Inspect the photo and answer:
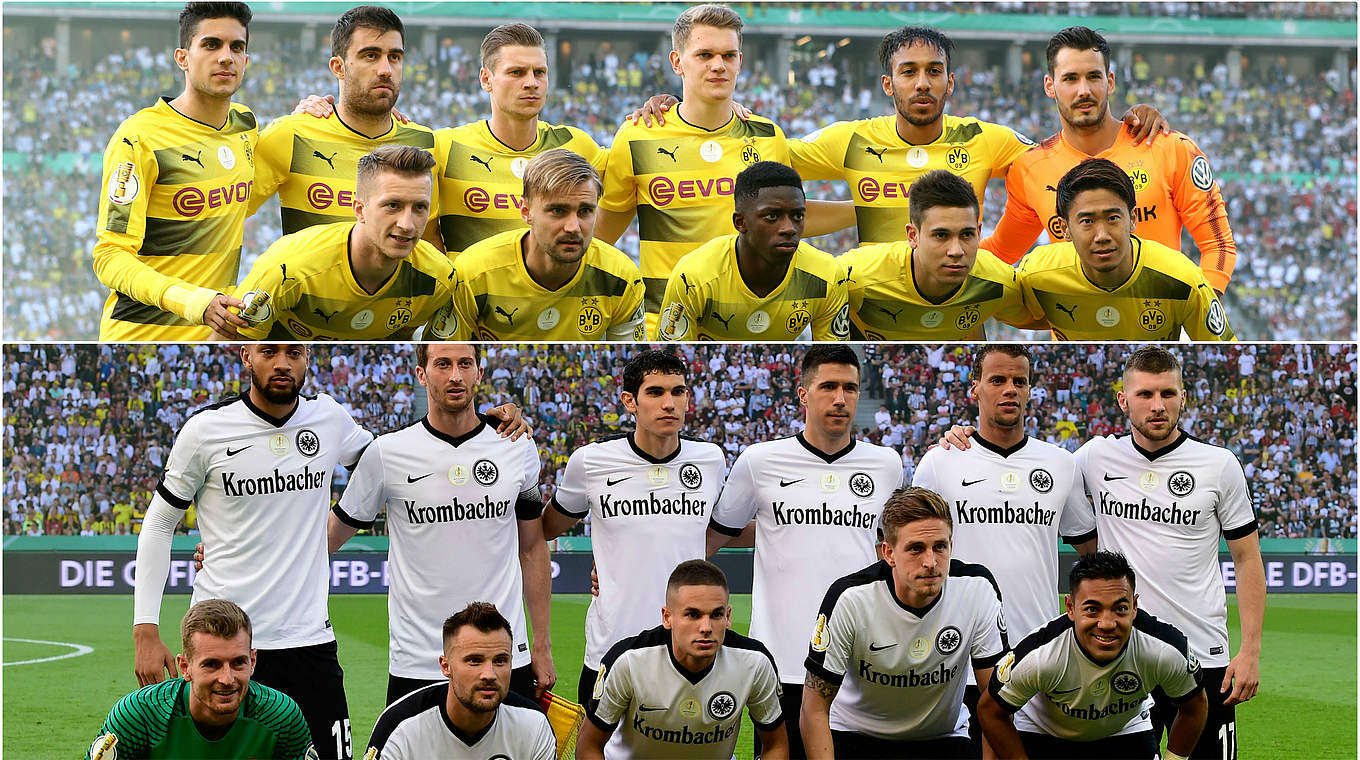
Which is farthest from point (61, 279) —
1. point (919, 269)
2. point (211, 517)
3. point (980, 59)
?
point (919, 269)

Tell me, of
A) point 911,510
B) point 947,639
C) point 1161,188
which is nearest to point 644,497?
point 911,510

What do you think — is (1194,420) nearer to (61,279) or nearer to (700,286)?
(700,286)

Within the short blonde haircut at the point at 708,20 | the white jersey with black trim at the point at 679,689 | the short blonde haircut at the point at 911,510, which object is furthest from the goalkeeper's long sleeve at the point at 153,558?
the short blonde haircut at the point at 708,20

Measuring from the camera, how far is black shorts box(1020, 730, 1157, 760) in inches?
202

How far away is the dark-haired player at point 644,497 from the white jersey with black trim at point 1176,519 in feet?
5.40

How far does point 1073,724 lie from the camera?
16.6 feet

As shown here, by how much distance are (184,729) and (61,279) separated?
1482 centimetres

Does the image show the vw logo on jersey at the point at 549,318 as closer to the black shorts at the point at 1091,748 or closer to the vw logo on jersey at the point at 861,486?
the vw logo on jersey at the point at 861,486

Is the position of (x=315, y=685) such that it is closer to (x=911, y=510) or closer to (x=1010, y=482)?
(x=911, y=510)

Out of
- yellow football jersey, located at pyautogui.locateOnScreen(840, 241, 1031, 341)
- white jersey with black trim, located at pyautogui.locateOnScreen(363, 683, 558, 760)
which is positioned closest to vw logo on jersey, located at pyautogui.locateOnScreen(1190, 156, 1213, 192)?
yellow football jersey, located at pyautogui.locateOnScreen(840, 241, 1031, 341)

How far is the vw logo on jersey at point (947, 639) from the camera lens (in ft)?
16.4

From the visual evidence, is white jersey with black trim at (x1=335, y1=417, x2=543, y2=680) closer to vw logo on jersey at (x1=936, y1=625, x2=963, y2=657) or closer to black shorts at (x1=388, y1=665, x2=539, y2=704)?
black shorts at (x1=388, y1=665, x2=539, y2=704)

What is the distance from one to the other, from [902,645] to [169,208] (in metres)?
3.88

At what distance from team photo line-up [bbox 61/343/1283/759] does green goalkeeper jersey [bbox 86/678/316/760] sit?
224 mm
